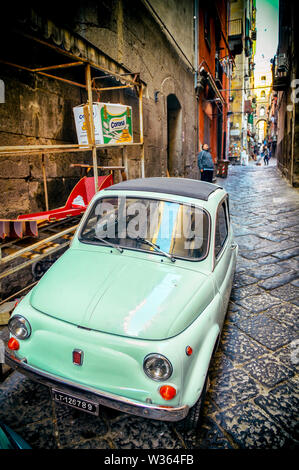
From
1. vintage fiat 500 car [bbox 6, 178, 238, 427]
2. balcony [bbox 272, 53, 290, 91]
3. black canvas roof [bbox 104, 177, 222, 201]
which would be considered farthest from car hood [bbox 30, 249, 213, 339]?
balcony [bbox 272, 53, 290, 91]

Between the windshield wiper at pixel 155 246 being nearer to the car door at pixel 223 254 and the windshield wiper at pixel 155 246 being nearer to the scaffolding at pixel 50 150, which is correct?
the car door at pixel 223 254

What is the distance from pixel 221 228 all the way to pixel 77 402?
199 cm

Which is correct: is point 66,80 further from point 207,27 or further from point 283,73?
point 283,73

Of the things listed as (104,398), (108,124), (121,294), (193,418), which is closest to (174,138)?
(108,124)

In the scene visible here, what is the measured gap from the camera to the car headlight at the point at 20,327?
208 centimetres

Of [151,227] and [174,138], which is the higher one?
[174,138]

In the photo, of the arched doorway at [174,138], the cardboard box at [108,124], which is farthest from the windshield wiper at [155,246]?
the arched doorway at [174,138]

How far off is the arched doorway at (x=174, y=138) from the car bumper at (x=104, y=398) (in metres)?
10.2

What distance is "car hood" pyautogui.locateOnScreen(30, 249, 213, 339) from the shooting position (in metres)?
1.93

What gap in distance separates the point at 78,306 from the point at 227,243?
181 centimetres

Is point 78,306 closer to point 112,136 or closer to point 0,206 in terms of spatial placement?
point 0,206

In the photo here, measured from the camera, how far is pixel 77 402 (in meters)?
1.90

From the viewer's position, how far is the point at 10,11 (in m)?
3.18

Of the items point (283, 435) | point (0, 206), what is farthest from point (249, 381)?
point (0, 206)
